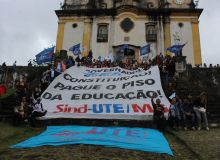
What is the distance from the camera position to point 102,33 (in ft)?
67.8

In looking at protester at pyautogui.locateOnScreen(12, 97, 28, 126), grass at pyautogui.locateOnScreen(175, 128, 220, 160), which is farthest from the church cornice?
grass at pyautogui.locateOnScreen(175, 128, 220, 160)

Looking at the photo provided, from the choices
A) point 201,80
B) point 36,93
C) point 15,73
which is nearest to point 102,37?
point 15,73

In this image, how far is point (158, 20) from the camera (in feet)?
66.5

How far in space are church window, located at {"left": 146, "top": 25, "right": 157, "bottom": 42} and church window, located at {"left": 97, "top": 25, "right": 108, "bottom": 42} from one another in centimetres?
481

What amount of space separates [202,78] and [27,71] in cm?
1370

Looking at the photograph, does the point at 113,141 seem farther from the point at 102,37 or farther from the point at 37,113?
the point at 102,37

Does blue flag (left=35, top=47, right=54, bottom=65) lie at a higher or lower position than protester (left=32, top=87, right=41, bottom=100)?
higher

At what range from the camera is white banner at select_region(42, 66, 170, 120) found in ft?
21.4

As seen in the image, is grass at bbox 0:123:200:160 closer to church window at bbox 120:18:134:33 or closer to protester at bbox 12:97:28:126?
protester at bbox 12:97:28:126

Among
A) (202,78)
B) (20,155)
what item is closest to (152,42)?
(202,78)

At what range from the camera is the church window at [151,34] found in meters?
19.8

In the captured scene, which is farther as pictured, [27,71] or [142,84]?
[27,71]

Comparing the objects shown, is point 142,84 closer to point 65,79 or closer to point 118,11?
point 65,79

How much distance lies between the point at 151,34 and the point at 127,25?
3.02 m
